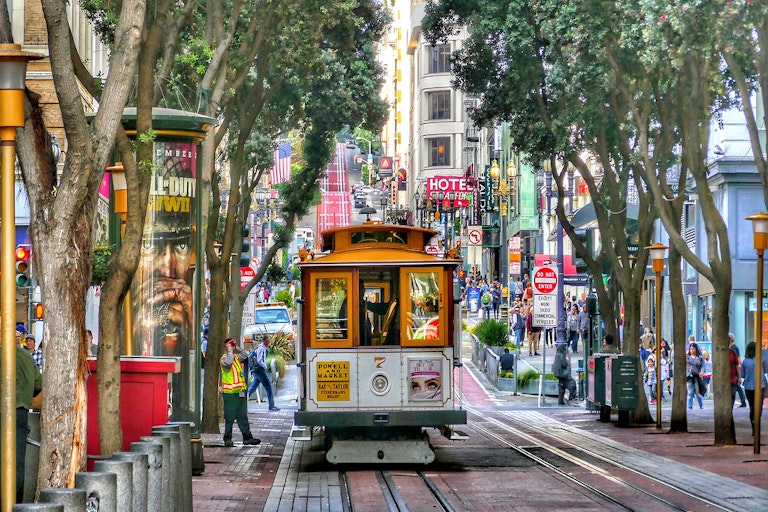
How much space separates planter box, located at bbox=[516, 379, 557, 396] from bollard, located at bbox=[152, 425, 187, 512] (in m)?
26.0

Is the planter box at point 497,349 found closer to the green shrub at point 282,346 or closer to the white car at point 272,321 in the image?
the green shrub at point 282,346

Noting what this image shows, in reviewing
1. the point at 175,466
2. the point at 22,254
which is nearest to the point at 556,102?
the point at 22,254

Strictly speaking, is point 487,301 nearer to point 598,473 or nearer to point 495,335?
point 495,335

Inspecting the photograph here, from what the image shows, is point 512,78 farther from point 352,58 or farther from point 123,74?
point 123,74

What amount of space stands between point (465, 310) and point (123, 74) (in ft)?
198

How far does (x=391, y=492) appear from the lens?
17266 millimetres

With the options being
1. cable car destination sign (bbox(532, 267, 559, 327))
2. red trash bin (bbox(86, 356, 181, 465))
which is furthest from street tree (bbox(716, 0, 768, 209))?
cable car destination sign (bbox(532, 267, 559, 327))

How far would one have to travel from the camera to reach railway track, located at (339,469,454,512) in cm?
1584

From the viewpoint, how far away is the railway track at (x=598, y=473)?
15.8 m

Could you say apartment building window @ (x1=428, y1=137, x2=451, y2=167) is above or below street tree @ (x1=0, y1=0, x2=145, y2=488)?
above

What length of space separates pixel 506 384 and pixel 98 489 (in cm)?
3090

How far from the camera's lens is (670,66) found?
2270cm

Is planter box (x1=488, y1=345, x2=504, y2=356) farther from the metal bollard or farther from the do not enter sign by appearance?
the metal bollard

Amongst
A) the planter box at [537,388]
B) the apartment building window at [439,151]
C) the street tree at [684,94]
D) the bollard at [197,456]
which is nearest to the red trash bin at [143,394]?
the bollard at [197,456]
